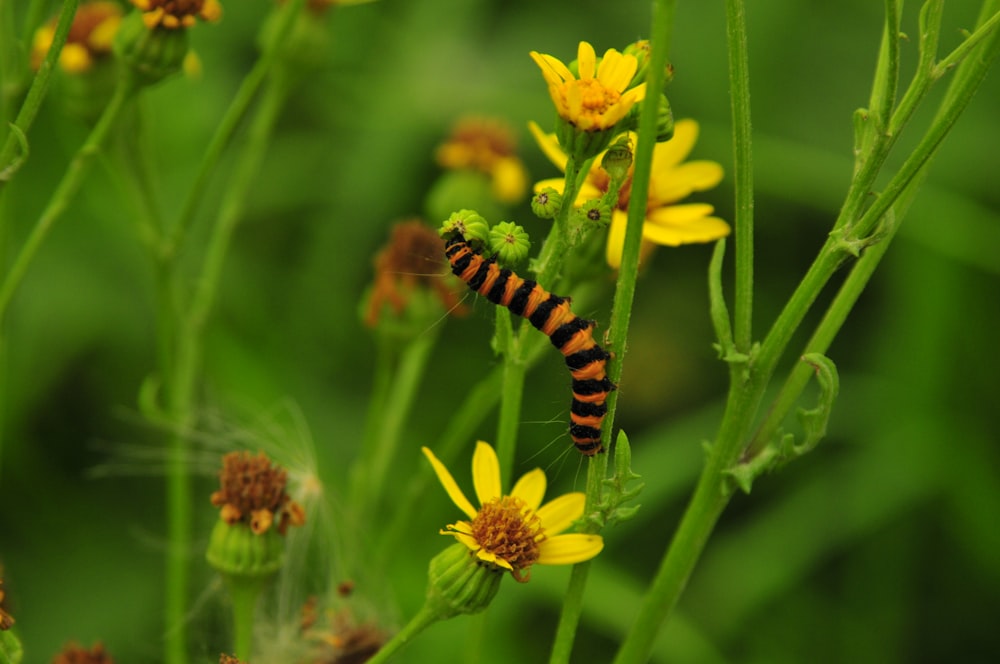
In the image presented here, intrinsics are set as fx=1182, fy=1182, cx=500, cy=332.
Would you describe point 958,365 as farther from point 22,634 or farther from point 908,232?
point 22,634

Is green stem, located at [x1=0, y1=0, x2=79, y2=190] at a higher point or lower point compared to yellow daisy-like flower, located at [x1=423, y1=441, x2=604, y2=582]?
higher

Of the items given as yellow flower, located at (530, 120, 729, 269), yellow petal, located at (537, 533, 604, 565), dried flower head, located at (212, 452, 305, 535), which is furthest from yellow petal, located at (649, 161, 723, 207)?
dried flower head, located at (212, 452, 305, 535)

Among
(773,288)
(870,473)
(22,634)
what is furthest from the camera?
(773,288)

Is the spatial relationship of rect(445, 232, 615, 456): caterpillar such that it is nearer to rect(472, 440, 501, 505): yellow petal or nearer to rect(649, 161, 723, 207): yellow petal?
rect(472, 440, 501, 505): yellow petal

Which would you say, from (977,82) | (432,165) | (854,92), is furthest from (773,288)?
(977,82)

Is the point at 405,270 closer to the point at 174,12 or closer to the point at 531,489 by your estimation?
the point at 174,12

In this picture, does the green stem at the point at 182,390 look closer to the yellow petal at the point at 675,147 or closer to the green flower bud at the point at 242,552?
the green flower bud at the point at 242,552
